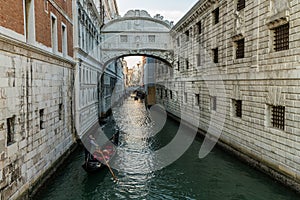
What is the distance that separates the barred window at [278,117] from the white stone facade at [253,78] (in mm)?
31

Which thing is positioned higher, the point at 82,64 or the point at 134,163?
the point at 82,64

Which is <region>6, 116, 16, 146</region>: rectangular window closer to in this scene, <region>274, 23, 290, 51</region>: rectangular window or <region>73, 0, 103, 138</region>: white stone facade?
<region>73, 0, 103, 138</region>: white stone facade

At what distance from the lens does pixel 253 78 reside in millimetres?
8891

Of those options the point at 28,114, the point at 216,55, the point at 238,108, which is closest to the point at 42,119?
the point at 28,114

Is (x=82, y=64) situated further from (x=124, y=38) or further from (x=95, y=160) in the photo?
(x=124, y=38)

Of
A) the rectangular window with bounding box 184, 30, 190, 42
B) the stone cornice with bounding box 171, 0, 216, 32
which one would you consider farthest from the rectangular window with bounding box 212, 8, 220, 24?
the rectangular window with bounding box 184, 30, 190, 42

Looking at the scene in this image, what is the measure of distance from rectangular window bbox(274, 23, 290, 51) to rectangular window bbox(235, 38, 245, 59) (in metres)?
1.98

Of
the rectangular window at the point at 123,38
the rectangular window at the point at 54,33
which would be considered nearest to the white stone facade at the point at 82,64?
the rectangular window at the point at 54,33

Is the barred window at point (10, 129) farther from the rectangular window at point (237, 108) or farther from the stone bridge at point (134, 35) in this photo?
the stone bridge at point (134, 35)

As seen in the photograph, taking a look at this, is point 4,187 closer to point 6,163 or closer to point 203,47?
point 6,163

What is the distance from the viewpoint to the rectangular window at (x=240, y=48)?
9.95 meters

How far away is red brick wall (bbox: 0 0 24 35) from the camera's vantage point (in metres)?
5.18

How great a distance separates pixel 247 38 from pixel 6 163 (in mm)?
8054

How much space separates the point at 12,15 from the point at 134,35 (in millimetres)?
15966
